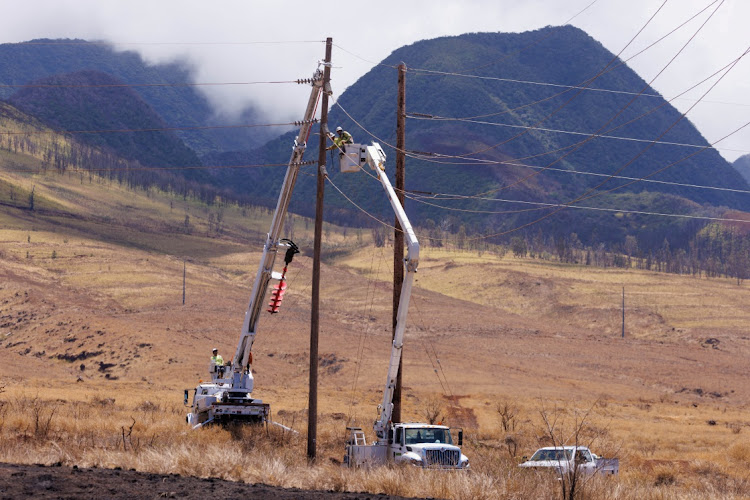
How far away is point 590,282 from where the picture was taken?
460 ft

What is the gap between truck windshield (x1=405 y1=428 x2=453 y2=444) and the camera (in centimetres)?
2505

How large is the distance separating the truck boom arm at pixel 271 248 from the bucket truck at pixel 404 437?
463cm

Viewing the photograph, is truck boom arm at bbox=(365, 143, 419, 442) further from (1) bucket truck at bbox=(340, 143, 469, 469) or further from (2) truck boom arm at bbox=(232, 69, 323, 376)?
(2) truck boom arm at bbox=(232, 69, 323, 376)

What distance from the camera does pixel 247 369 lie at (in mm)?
34750

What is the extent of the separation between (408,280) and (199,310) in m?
72.0

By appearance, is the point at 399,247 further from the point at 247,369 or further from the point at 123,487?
the point at 123,487

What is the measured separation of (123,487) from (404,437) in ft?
33.6

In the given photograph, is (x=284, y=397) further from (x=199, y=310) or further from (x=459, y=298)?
(x=459, y=298)

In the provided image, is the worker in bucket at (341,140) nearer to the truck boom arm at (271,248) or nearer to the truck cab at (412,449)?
the truck boom arm at (271,248)

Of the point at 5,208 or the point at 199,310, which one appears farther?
the point at 5,208

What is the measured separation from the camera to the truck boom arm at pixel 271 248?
3072 centimetres

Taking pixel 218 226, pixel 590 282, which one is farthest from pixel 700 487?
pixel 218 226

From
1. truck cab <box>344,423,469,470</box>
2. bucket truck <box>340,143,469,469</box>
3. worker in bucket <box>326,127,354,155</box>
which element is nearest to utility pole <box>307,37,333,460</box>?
worker in bucket <box>326,127,354,155</box>

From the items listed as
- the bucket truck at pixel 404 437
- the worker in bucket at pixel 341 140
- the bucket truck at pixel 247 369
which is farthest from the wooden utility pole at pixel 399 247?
the bucket truck at pixel 247 369
